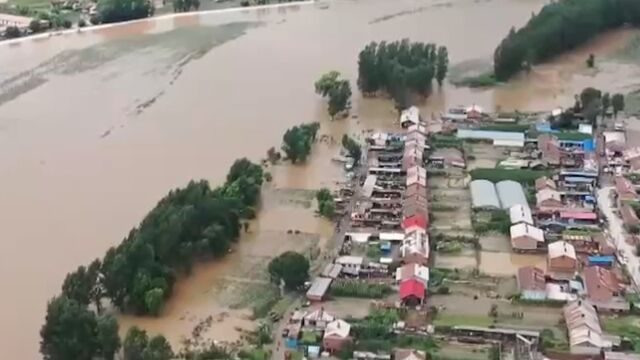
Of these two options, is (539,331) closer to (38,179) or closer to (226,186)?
(226,186)

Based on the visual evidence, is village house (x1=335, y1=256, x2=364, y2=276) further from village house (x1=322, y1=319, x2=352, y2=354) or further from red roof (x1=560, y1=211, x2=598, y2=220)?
red roof (x1=560, y1=211, x2=598, y2=220)

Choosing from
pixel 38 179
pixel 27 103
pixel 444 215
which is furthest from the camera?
pixel 27 103

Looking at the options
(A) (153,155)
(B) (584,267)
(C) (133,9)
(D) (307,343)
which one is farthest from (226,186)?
(C) (133,9)

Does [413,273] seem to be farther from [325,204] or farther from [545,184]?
[545,184]

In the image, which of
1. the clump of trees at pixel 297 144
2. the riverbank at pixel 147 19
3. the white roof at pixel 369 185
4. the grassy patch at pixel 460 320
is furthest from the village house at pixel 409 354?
the riverbank at pixel 147 19

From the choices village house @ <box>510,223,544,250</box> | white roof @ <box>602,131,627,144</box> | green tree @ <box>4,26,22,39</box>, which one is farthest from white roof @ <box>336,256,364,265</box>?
green tree @ <box>4,26,22,39</box>
